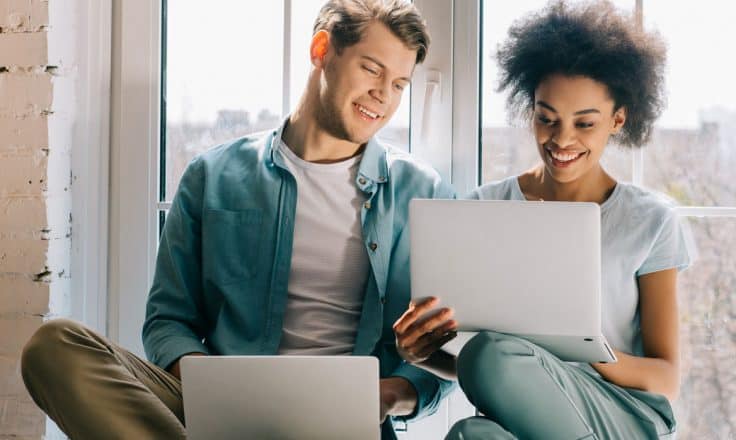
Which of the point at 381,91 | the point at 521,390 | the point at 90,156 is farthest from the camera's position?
the point at 90,156

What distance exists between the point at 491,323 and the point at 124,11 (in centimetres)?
118

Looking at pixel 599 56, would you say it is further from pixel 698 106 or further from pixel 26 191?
pixel 26 191

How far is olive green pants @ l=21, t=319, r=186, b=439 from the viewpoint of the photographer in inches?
56.2

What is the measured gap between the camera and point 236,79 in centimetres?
207

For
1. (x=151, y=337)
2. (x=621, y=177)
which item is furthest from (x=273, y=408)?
(x=621, y=177)

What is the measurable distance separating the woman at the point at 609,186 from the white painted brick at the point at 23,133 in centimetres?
91

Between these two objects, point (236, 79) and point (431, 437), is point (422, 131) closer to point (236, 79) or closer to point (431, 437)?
point (236, 79)

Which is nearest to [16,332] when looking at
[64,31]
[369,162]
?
[64,31]

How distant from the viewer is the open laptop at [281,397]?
133 cm

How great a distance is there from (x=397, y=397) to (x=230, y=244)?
455 millimetres

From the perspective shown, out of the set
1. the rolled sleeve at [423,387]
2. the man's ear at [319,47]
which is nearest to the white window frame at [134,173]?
the man's ear at [319,47]

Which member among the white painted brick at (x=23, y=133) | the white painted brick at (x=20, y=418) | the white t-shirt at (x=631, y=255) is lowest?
the white painted brick at (x=20, y=418)

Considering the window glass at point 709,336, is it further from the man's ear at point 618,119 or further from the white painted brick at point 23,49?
the white painted brick at point 23,49

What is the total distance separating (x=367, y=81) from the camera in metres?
1.80
